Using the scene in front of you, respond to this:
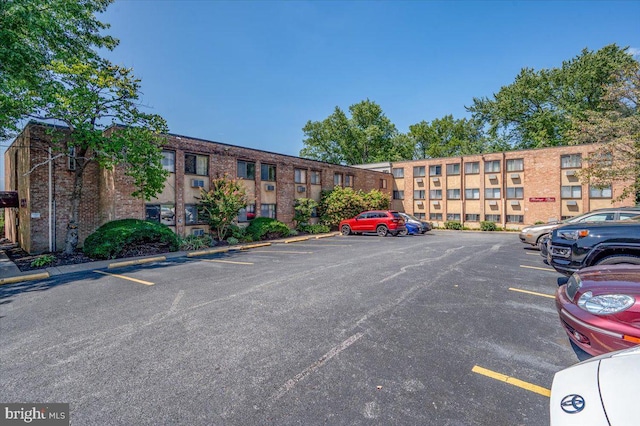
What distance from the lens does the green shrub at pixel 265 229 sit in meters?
17.0

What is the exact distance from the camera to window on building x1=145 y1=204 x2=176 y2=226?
14.3 metres

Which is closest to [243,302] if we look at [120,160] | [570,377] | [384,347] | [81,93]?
[384,347]

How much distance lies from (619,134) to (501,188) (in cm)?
1191

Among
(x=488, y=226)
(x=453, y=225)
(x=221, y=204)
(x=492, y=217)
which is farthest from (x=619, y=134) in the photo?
(x=221, y=204)

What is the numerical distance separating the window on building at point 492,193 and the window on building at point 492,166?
1.77m

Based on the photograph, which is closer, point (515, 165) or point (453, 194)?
point (515, 165)

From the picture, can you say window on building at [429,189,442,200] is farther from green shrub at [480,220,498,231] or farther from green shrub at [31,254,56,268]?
green shrub at [31,254,56,268]

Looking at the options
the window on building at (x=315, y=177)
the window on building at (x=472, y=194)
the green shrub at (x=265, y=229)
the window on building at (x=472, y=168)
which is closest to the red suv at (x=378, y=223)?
the window on building at (x=315, y=177)

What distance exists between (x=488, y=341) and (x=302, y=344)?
2519mm

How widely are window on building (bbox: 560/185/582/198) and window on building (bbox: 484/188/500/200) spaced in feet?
15.3

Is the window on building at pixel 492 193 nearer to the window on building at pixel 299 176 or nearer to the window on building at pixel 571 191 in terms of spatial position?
the window on building at pixel 571 191

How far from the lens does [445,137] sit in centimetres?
4653

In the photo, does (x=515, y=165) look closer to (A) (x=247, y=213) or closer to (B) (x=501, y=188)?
(B) (x=501, y=188)

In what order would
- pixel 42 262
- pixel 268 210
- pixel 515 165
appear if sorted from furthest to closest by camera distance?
pixel 515 165
pixel 268 210
pixel 42 262
